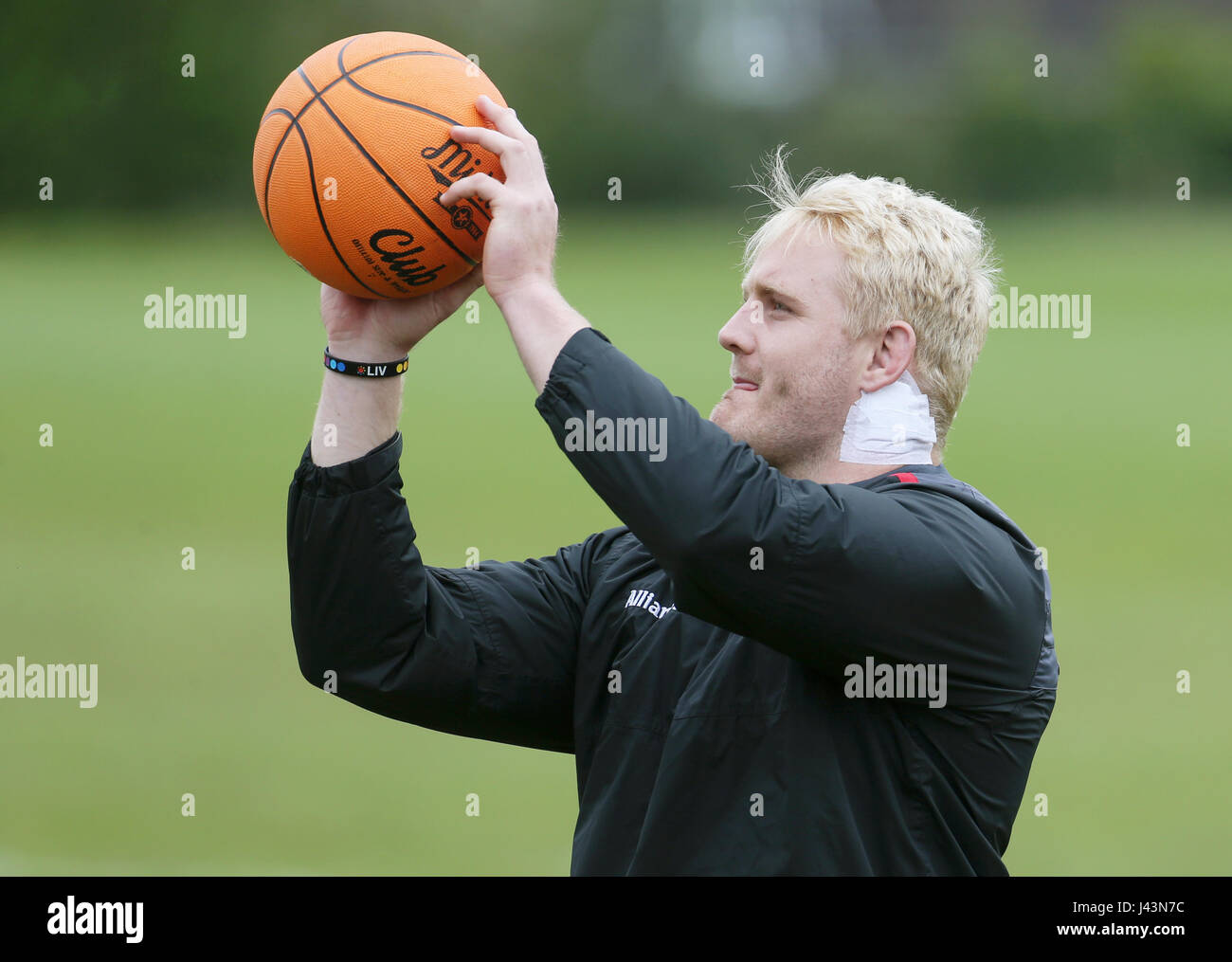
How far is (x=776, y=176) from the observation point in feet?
11.5

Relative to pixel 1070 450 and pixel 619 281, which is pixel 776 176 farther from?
pixel 619 281

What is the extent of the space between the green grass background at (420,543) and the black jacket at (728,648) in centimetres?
342

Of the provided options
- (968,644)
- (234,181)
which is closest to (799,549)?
(968,644)

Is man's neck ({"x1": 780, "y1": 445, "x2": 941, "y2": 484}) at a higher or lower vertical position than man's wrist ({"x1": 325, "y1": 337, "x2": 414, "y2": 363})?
lower

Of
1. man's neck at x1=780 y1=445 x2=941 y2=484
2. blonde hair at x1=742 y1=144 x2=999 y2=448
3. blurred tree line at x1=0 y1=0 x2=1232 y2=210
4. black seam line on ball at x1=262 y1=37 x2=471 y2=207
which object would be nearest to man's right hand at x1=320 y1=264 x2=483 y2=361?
black seam line on ball at x1=262 y1=37 x2=471 y2=207

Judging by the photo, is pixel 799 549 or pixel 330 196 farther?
pixel 330 196

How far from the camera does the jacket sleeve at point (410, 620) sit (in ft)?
9.44

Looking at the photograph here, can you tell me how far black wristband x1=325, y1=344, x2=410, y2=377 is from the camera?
2.99 metres

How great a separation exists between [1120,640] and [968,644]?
27.1 feet

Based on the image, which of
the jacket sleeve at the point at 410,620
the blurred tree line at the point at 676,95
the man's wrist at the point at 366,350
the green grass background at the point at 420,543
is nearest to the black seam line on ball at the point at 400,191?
the man's wrist at the point at 366,350

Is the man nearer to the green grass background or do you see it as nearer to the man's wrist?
the man's wrist

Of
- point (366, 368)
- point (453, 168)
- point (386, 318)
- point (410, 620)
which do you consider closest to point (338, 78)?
point (453, 168)

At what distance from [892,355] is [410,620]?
1115 mm

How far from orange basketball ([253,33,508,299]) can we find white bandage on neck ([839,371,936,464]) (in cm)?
86
